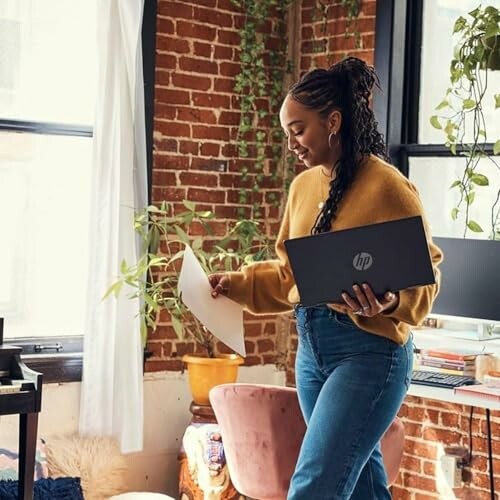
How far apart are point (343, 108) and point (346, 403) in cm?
84

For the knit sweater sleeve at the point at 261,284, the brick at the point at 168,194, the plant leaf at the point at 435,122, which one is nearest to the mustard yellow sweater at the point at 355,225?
the knit sweater sleeve at the point at 261,284

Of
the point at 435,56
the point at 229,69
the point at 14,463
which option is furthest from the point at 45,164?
the point at 435,56

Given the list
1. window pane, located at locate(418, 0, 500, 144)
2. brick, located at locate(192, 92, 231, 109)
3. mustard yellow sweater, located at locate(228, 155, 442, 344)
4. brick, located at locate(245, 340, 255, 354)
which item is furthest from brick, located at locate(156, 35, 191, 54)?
mustard yellow sweater, located at locate(228, 155, 442, 344)

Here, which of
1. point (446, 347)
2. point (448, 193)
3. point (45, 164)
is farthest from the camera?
point (448, 193)

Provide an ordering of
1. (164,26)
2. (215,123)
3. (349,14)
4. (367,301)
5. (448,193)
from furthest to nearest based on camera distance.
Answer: (215,123) → (349,14) → (164,26) → (448,193) → (367,301)

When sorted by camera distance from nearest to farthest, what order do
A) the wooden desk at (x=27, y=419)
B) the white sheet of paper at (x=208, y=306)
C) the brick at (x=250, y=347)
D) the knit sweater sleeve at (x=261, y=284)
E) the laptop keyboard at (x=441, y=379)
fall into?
the white sheet of paper at (x=208, y=306)
the knit sweater sleeve at (x=261, y=284)
the wooden desk at (x=27, y=419)
the laptop keyboard at (x=441, y=379)
the brick at (x=250, y=347)

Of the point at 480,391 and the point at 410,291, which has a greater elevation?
the point at 410,291

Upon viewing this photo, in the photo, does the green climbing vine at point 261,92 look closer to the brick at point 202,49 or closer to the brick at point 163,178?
the brick at point 202,49

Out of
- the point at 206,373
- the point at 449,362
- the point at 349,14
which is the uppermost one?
the point at 349,14

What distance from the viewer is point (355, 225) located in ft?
9.98

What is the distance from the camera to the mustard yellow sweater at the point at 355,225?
296cm

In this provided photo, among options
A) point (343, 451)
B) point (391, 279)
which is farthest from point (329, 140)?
point (343, 451)

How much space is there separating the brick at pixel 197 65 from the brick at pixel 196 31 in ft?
0.35

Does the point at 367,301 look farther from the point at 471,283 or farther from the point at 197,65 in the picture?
the point at 197,65
